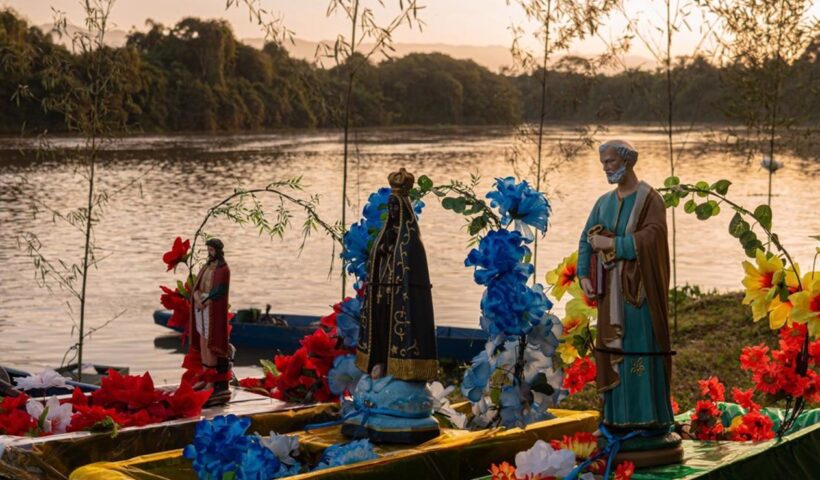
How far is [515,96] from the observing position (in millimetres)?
19469

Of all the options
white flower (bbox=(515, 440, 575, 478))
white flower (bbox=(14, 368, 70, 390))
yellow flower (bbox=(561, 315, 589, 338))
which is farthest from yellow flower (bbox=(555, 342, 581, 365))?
white flower (bbox=(14, 368, 70, 390))

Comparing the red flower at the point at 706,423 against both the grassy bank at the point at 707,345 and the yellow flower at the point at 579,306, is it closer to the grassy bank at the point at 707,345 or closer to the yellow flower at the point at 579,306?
the yellow flower at the point at 579,306

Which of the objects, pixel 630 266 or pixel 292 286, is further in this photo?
pixel 292 286

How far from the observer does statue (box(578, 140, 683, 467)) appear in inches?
269

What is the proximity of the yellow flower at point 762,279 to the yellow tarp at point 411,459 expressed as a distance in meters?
1.48

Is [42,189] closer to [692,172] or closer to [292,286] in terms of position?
[292,286]

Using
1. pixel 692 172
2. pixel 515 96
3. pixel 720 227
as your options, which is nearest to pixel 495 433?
pixel 515 96

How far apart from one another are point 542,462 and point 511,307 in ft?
3.64

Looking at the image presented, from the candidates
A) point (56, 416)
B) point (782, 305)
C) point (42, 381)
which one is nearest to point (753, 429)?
point (782, 305)

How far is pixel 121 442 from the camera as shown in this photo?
7.82m

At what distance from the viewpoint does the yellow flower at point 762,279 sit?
7.21m

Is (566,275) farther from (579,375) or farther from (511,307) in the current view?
(579,375)

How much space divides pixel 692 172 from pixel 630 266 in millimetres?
53242

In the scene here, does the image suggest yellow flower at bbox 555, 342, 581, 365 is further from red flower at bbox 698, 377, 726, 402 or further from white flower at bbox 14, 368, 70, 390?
white flower at bbox 14, 368, 70, 390
